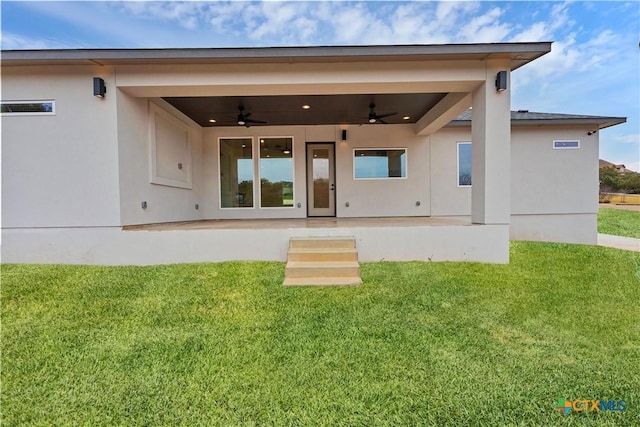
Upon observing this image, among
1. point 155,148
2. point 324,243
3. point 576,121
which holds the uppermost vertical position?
point 576,121

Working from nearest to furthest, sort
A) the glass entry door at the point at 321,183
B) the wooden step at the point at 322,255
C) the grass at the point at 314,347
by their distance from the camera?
the grass at the point at 314,347, the wooden step at the point at 322,255, the glass entry door at the point at 321,183

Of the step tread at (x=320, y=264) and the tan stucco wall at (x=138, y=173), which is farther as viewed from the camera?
the tan stucco wall at (x=138, y=173)

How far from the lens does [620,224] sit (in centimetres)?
1298

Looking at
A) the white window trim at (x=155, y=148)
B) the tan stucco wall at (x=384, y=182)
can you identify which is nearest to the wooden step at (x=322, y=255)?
the white window trim at (x=155, y=148)

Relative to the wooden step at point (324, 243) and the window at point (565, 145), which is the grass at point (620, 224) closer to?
the window at point (565, 145)

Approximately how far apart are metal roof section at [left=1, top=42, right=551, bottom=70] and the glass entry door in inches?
158

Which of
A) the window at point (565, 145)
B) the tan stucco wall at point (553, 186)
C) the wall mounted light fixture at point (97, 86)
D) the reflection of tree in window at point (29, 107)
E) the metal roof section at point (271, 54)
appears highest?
the metal roof section at point (271, 54)

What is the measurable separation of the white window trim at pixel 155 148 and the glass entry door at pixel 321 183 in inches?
123

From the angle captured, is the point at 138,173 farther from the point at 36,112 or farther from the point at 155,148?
the point at 36,112

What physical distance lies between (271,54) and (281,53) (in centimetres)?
15

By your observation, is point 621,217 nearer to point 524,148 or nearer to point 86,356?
point 524,148

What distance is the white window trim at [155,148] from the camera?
563 centimetres

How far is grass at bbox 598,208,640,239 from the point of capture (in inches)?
440

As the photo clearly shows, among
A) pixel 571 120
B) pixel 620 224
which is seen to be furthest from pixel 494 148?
pixel 620 224
